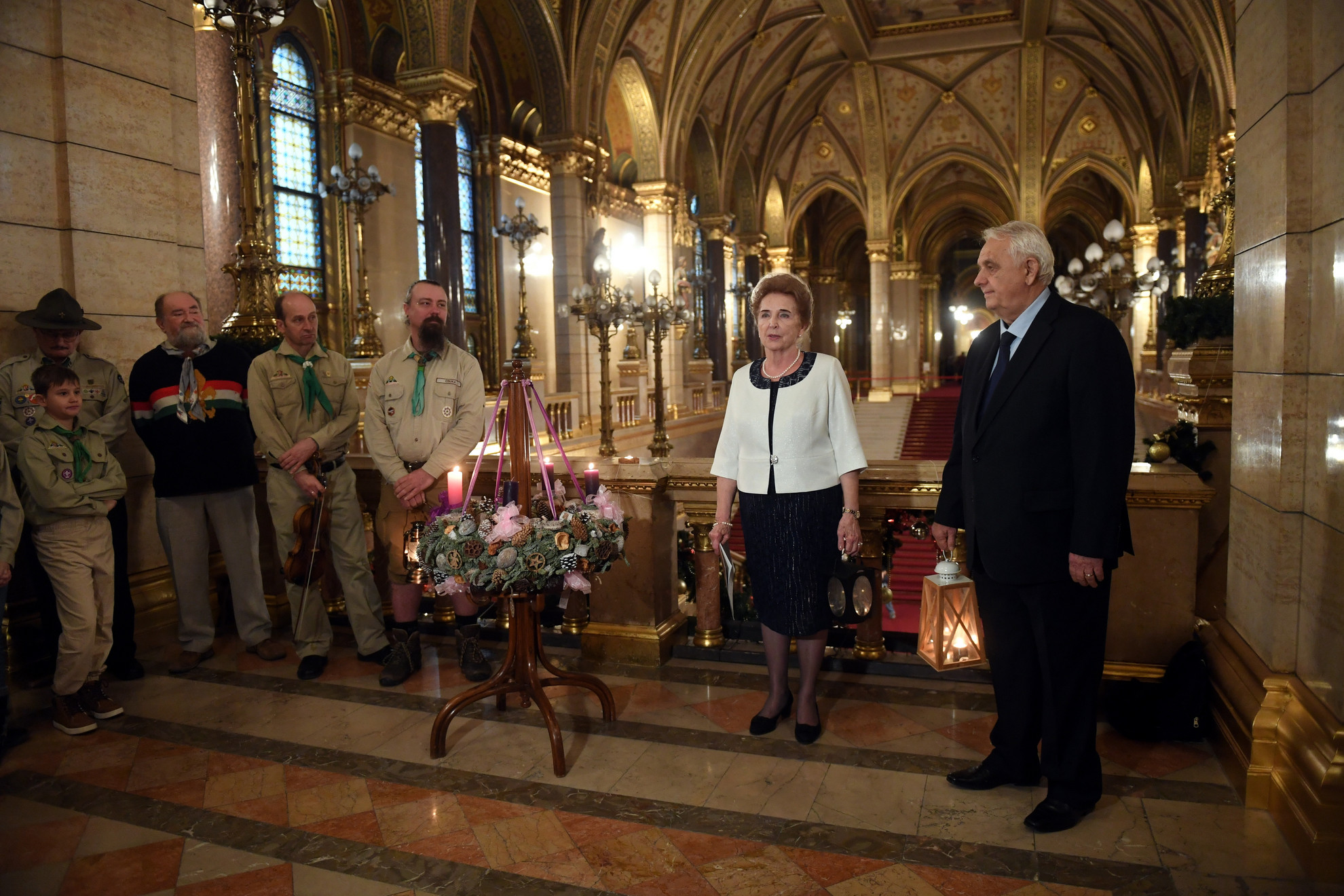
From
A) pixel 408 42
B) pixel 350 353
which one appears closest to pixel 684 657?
pixel 350 353

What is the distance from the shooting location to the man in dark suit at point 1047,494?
2.58 m

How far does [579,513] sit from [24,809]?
215cm

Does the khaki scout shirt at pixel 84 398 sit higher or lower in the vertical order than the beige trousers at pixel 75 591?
higher

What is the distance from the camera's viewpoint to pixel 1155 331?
858 inches

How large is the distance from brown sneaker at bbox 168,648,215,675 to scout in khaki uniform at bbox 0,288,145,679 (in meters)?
0.15

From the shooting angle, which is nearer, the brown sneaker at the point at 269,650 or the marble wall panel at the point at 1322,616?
the marble wall panel at the point at 1322,616

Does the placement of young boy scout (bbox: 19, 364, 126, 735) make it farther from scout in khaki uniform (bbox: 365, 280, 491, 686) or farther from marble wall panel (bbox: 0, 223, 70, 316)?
scout in khaki uniform (bbox: 365, 280, 491, 686)

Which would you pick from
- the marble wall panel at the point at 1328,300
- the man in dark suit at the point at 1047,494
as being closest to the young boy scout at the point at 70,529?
the man in dark suit at the point at 1047,494

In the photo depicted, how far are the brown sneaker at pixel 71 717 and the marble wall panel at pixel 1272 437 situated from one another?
179 inches

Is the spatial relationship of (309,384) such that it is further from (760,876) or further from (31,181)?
(760,876)

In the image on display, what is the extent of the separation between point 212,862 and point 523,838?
938 millimetres

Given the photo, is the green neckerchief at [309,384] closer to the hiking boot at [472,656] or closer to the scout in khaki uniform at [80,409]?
the scout in khaki uniform at [80,409]

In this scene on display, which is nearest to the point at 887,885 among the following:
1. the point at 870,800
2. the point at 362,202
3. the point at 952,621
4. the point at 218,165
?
the point at 870,800

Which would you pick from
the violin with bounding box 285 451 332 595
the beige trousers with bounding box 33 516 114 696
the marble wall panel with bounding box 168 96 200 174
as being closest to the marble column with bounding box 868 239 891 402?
the marble wall panel with bounding box 168 96 200 174
